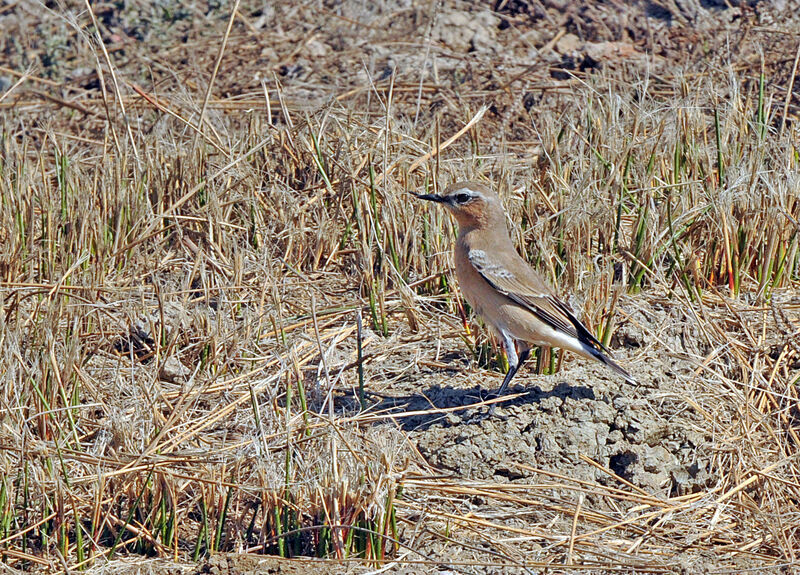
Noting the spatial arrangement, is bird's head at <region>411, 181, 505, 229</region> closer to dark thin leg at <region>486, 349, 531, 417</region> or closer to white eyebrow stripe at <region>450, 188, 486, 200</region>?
white eyebrow stripe at <region>450, 188, 486, 200</region>

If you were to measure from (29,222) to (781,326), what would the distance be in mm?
4375

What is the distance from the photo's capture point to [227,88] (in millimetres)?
9703

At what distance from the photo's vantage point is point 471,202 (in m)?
6.05

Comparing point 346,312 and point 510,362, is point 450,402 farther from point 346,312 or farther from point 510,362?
point 346,312

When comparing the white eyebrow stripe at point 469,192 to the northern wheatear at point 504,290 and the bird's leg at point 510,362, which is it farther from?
the bird's leg at point 510,362

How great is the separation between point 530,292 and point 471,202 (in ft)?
2.11

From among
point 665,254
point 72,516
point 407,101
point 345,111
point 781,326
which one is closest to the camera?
point 72,516

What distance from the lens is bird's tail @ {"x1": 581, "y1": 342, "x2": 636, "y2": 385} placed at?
5391 mm

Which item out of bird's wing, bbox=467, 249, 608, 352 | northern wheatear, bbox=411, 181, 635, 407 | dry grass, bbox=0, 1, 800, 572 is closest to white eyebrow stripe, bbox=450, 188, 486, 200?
northern wheatear, bbox=411, 181, 635, 407

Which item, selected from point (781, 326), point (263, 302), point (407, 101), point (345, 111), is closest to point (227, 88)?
point (407, 101)

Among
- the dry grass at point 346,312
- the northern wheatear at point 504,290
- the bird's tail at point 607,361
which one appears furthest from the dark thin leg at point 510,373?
the bird's tail at point 607,361

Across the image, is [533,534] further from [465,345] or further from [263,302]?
[263,302]

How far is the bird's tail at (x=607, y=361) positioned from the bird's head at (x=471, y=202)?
969 millimetres

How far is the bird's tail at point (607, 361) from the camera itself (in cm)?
539
